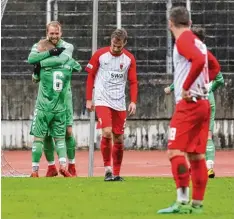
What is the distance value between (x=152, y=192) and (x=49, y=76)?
3.58 m

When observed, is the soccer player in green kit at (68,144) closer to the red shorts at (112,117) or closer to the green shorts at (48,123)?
the green shorts at (48,123)

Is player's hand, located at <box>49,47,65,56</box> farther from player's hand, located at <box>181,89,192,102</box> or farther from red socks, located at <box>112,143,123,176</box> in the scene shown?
player's hand, located at <box>181,89,192,102</box>

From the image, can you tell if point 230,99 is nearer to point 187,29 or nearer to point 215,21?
point 215,21

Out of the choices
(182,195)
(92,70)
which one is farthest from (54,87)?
(182,195)

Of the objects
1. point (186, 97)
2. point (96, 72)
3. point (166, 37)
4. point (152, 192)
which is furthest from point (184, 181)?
point (166, 37)

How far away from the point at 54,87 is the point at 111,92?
1337 millimetres

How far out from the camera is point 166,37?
24203 millimetres

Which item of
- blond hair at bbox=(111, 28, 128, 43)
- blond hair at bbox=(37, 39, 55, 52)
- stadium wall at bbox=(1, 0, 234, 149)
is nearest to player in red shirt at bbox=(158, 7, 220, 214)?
blond hair at bbox=(111, 28, 128, 43)

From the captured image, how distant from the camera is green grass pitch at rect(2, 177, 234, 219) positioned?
10.6m

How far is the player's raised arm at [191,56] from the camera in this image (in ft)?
34.6

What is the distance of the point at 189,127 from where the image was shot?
10.7 meters

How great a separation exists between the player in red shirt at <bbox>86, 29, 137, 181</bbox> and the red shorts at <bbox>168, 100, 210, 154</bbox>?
4.36m

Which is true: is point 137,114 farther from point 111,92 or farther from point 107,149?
point 111,92

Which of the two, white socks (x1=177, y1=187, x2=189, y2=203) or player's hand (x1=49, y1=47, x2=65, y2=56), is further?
player's hand (x1=49, y1=47, x2=65, y2=56)
